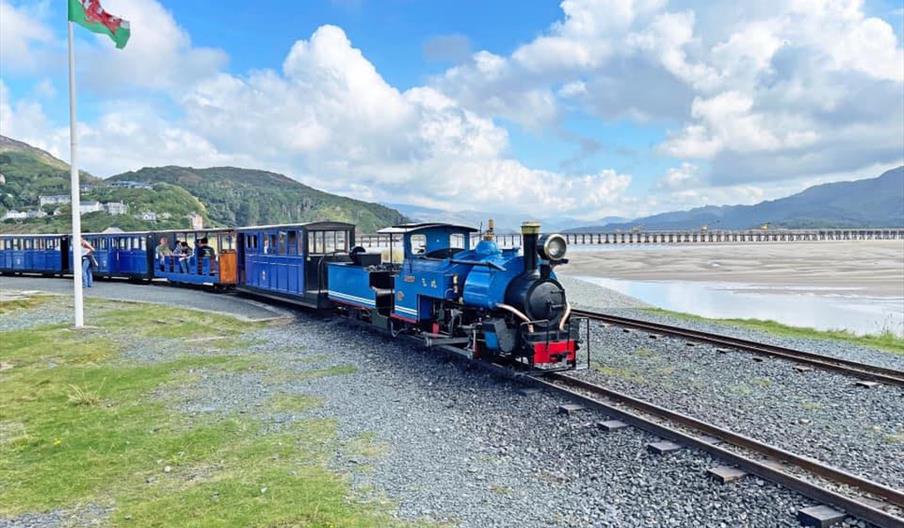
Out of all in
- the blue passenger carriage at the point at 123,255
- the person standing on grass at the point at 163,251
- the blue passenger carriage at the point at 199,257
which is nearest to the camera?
the blue passenger carriage at the point at 199,257

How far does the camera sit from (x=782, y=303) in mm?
27969

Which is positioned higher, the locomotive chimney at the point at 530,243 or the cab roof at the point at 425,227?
the cab roof at the point at 425,227

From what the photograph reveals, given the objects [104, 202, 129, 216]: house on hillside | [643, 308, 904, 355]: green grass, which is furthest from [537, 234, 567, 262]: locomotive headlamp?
Result: [104, 202, 129, 216]: house on hillside

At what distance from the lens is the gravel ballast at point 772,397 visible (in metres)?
7.46

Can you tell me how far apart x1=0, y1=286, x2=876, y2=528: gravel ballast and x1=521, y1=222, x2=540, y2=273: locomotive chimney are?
207 cm

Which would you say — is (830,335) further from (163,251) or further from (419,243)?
(163,251)

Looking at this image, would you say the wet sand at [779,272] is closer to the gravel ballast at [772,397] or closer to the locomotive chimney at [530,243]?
the gravel ballast at [772,397]

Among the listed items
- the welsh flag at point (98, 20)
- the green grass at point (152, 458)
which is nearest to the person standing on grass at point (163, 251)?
the welsh flag at point (98, 20)

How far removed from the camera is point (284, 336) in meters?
15.8

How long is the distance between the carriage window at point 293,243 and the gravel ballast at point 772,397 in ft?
31.9

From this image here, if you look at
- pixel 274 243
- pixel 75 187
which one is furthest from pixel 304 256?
pixel 75 187

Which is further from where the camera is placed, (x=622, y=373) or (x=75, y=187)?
(x=75, y=187)

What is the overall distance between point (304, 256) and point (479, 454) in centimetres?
1242

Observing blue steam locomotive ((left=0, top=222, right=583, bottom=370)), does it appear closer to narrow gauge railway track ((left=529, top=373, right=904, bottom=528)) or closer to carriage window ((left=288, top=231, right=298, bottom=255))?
carriage window ((left=288, top=231, right=298, bottom=255))
